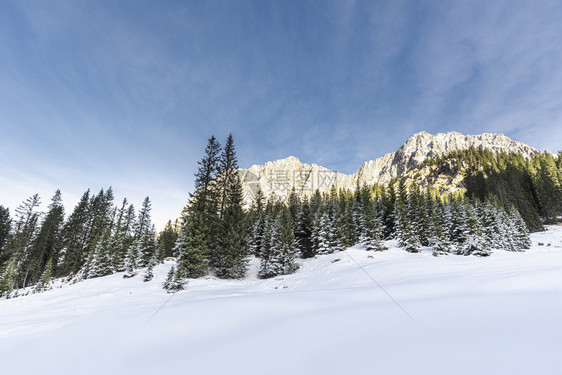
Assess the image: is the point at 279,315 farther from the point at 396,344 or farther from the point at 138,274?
the point at 138,274

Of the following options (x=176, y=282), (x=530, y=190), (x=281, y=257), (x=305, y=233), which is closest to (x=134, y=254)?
(x=176, y=282)

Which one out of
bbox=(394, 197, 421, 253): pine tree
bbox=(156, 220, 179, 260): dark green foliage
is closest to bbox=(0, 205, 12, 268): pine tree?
bbox=(156, 220, 179, 260): dark green foliage

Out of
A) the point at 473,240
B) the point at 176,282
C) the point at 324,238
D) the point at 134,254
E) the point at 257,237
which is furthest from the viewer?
the point at 257,237

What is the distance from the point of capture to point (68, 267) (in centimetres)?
3756

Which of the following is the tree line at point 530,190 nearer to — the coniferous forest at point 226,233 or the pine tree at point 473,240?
the coniferous forest at point 226,233

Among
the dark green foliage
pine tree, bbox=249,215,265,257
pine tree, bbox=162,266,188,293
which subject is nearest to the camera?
pine tree, bbox=162,266,188,293

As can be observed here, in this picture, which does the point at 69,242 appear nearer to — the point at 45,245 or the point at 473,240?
the point at 45,245

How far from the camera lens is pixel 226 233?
21859mm

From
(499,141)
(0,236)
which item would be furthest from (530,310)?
(499,141)

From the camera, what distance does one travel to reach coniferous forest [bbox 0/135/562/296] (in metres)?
21.3

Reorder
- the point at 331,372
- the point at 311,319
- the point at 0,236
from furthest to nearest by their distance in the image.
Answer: the point at 0,236 < the point at 311,319 < the point at 331,372

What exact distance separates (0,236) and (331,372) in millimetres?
67655

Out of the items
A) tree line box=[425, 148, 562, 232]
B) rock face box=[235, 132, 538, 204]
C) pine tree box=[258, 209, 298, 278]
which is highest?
rock face box=[235, 132, 538, 204]

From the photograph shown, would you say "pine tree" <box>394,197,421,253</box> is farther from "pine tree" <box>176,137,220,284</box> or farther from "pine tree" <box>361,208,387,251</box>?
"pine tree" <box>176,137,220,284</box>
